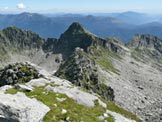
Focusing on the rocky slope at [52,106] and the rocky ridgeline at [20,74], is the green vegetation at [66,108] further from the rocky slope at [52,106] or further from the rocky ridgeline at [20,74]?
the rocky ridgeline at [20,74]

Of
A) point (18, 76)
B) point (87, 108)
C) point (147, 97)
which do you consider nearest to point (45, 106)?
point (87, 108)

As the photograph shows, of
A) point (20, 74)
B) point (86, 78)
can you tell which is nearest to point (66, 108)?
point (20, 74)

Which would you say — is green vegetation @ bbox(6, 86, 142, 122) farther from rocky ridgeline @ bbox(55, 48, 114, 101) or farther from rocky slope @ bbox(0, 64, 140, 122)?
rocky ridgeline @ bbox(55, 48, 114, 101)

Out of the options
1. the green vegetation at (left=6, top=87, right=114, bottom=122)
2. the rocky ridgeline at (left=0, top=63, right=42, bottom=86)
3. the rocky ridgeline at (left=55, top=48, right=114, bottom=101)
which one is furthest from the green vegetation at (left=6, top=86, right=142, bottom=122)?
the rocky ridgeline at (left=55, top=48, right=114, bottom=101)

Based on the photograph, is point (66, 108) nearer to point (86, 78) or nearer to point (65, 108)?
point (65, 108)

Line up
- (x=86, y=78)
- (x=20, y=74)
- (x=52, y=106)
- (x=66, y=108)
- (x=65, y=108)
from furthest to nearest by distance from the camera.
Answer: (x=86, y=78), (x=20, y=74), (x=66, y=108), (x=65, y=108), (x=52, y=106)

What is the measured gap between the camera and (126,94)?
174750 millimetres

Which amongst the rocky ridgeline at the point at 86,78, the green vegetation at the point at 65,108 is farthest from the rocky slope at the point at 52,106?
the rocky ridgeline at the point at 86,78

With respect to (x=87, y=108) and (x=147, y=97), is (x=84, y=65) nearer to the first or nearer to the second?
(x=147, y=97)

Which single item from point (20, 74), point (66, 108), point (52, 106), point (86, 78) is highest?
point (52, 106)

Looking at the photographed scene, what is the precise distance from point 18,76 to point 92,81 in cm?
8518

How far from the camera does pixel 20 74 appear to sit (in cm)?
7494

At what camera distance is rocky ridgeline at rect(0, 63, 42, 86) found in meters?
67.9

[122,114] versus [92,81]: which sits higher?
[122,114]
